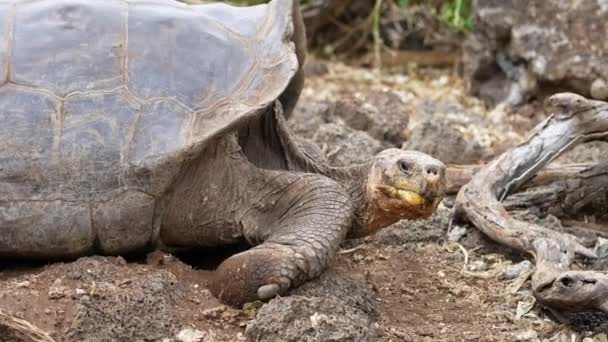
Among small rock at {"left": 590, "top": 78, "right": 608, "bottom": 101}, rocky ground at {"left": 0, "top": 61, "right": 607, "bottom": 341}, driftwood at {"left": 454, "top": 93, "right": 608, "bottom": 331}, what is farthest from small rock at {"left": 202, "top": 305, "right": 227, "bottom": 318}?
small rock at {"left": 590, "top": 78, "right": 608, "bottom": 101}

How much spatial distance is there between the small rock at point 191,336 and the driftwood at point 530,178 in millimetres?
1108

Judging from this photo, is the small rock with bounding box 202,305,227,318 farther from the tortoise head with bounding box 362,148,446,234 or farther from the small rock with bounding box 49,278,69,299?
the tortoise head with bounding box 362,148,446,234

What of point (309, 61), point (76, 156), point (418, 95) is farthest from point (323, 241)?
point (309, 61)

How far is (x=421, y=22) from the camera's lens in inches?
289

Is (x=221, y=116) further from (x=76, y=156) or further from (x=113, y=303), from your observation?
(x=113, y=303)

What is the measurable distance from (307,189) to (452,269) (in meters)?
0.72

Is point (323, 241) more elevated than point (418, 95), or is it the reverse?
point (323, 241)

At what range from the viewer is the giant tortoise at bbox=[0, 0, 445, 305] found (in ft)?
9.96

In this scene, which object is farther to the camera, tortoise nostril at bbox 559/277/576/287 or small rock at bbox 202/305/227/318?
tortoise nostril at bbox 559/277/576/287

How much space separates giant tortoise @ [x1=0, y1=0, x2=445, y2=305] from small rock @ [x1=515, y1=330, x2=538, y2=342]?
465mm

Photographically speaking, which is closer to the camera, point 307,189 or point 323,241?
point 323,241

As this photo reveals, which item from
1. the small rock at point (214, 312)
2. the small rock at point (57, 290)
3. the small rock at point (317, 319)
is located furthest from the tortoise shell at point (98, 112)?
the small rock at point (317, 319)

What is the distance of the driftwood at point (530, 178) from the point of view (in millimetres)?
3453

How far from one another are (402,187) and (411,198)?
5cm
